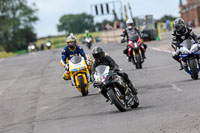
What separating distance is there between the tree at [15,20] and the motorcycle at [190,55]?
107 meters

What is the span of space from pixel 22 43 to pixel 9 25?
22.1 ft

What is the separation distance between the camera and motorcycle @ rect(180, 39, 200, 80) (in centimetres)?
1507

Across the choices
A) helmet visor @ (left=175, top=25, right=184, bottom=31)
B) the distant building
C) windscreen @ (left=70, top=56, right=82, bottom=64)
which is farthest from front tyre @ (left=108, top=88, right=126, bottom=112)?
the distant building

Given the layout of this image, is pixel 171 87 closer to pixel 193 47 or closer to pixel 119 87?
pixel 193 47

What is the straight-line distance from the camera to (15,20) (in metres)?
121

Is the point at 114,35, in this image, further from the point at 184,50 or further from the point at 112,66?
the point at 112,66

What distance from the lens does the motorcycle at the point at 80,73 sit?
1564cm

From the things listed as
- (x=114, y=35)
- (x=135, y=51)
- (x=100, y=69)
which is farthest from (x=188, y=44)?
(x=114, y=35)

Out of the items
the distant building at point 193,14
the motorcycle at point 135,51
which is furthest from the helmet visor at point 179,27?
the distant building at point 193,14

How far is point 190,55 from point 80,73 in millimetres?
2994

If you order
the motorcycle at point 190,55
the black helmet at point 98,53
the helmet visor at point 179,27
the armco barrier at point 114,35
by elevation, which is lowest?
the armco barrier at point 114,35

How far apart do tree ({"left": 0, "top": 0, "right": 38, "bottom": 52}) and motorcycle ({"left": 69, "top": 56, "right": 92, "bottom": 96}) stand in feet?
345

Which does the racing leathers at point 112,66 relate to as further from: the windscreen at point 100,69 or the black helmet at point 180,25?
the black helmet at point 180,25

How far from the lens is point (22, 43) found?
124500mm
